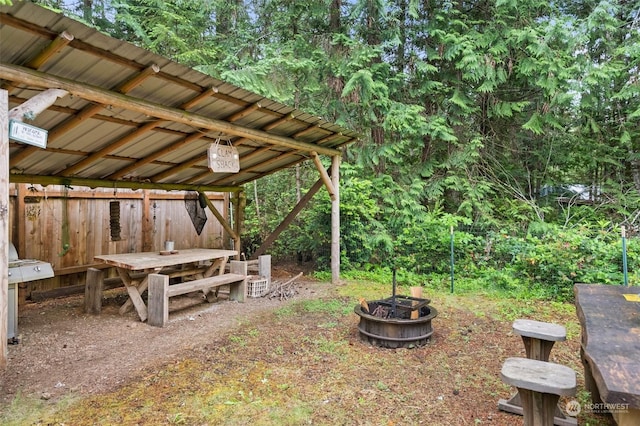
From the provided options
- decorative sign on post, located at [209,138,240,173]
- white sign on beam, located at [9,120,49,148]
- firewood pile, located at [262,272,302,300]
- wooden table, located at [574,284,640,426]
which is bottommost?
firewood pile, located at [262,272,302,300]

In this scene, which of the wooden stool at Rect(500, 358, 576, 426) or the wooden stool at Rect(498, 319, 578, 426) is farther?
the wooden stool at Rect(498, 319, 578, 426)

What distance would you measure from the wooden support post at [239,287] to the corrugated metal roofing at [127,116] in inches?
68.5

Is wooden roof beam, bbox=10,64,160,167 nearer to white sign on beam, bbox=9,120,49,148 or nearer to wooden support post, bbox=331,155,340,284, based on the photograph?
white sign on beam, bbox=9,120,49,148

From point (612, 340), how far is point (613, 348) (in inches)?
5.4

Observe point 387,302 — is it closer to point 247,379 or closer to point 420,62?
point 247,379

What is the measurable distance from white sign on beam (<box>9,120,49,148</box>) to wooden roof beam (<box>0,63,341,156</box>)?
0.36m

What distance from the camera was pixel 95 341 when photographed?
3.95m

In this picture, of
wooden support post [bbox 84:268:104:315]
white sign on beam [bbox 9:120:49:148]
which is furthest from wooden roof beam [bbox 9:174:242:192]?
white sign on beam [bbox 9:120:49:148]

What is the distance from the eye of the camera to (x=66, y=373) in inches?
124

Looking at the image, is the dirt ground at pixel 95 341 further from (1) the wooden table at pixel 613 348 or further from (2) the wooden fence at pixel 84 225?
(1) the wooden table at pixel 613 348

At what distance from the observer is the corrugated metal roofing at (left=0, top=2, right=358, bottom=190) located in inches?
104

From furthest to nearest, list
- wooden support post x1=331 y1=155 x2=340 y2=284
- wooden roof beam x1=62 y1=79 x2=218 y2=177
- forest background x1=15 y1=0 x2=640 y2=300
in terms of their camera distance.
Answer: forest background x1=15 y1=0 x2=640 y2=300 → wooden support post x1=331 y1=155 x2=340 y2=284 → wooden roof beam x1=62 y1=79 x2=218 y2=177

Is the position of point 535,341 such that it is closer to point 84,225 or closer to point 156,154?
point 156,154

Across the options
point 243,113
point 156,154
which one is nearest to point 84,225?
point 156,154
